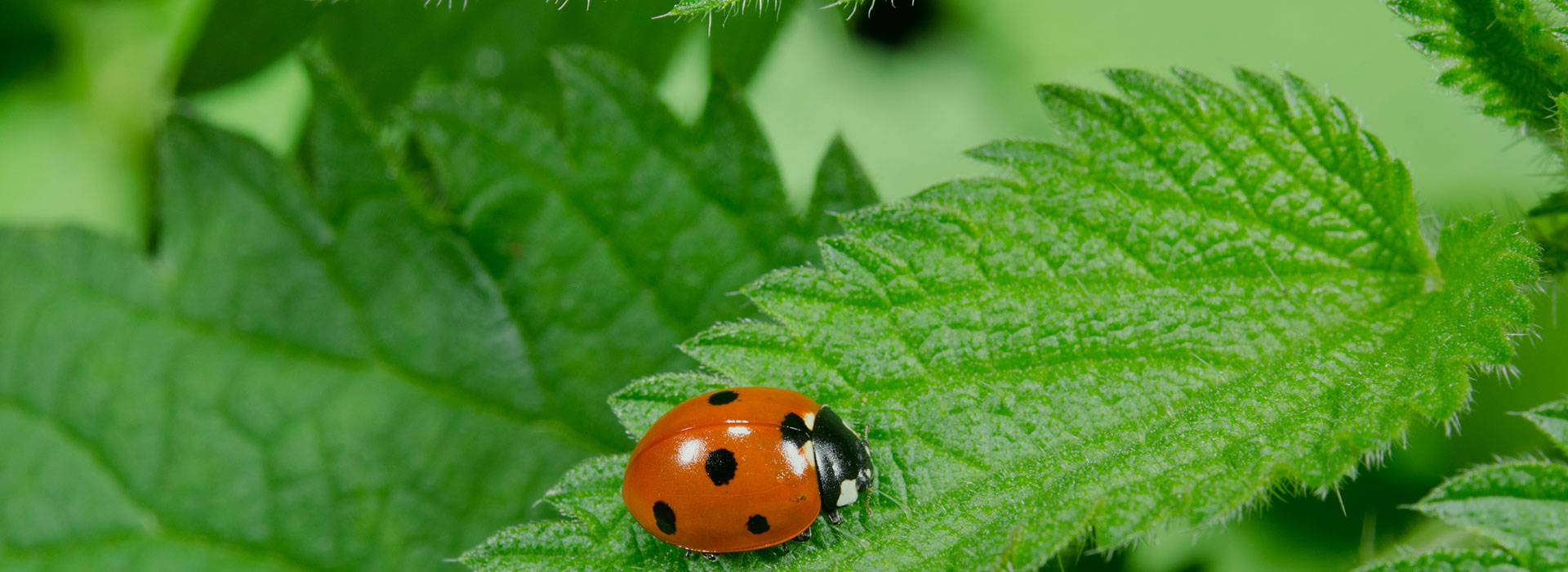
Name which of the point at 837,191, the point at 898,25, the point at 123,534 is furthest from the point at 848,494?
the point at 898,25

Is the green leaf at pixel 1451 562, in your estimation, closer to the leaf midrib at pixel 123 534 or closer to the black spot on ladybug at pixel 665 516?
the black spot on ladybug at pixel 665 516

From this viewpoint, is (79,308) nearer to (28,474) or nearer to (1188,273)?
(28,474)

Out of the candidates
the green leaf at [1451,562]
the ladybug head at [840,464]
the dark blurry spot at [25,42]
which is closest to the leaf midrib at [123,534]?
the ladybug head at [840,464]

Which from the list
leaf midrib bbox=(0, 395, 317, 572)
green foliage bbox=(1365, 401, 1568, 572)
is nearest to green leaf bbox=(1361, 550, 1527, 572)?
green foliage bbox=(1365, 401, 1568, 572)

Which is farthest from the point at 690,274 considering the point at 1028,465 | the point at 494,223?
the point at 1028,465

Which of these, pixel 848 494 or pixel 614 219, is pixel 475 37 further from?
pixel 848 494

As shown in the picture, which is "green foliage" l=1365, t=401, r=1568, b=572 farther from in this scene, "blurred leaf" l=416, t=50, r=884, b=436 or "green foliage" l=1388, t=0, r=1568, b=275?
"blurred leaf" l=416, t=50, r=884, b=436

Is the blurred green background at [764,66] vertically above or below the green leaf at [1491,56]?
above
